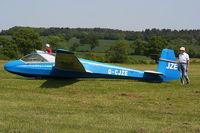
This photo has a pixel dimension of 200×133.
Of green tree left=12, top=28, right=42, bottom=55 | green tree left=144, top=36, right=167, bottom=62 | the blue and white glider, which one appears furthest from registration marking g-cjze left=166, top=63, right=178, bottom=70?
green tree left=144, top=36, right=167, bottom=62

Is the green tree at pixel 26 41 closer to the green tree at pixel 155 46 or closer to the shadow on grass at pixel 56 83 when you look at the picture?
the green tree at pixel 155 46

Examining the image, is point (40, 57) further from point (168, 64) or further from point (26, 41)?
point (26, 41)

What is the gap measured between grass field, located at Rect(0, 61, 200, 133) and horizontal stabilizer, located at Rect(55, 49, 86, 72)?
0.62 metres

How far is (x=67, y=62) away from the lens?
1274cm

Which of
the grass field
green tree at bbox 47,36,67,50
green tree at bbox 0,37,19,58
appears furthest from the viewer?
green tree at bbox 47,36,67,50

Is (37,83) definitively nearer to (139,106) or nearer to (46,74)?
(46,74)

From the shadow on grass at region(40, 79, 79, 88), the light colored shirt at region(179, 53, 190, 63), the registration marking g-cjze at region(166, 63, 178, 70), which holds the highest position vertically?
the light colored shirt at region(179, 53, 190, 63)

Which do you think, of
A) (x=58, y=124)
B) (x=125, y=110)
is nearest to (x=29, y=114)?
(x=58, y=124)

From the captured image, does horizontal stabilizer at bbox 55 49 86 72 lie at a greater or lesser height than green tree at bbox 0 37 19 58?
greater

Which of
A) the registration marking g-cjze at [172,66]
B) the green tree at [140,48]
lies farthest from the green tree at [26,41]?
the registration marking g-cjze at [172,66]

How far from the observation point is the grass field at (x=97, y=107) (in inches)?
237

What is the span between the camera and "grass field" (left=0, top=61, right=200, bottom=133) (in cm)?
601

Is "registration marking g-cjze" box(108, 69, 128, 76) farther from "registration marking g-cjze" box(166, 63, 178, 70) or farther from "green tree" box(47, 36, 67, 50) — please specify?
"green tree" box(47, 36, 67, 50)

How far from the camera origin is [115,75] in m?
13.5
